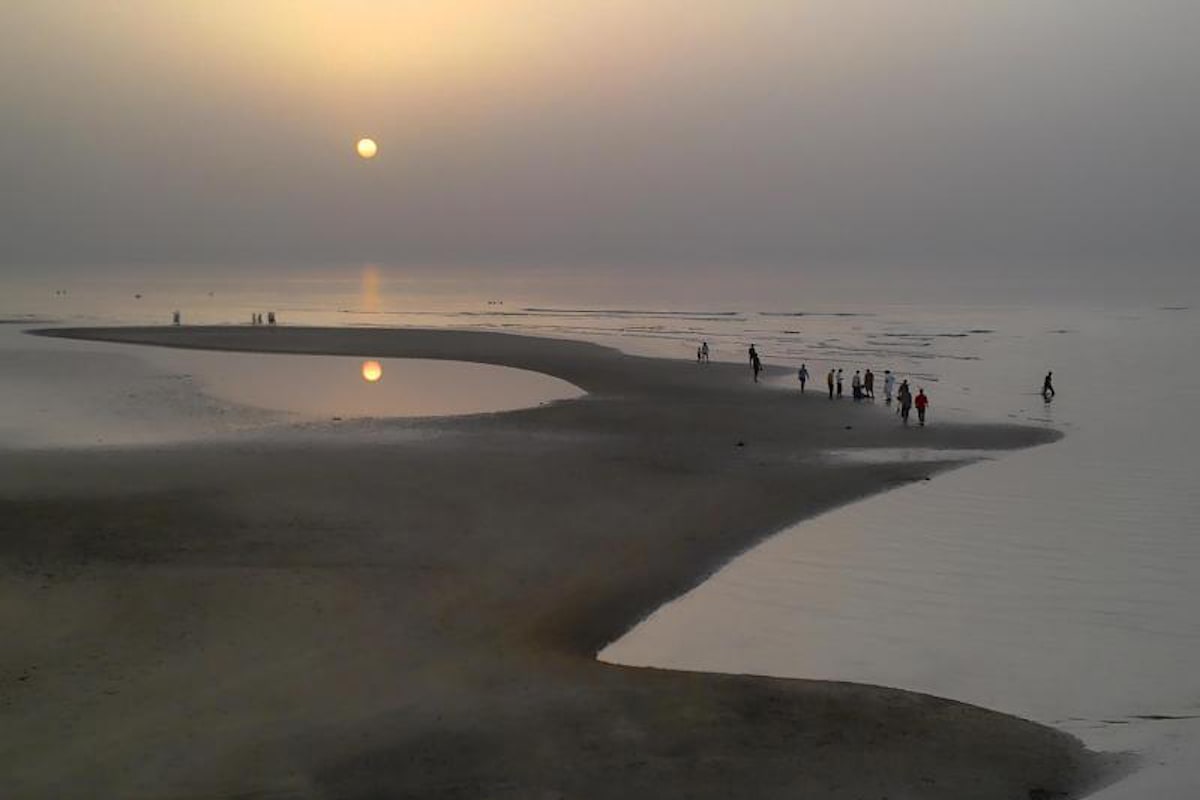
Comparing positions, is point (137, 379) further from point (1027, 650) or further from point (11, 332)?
point (1027, 650)

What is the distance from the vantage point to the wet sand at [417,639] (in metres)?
10.5

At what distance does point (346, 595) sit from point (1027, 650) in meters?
9.84

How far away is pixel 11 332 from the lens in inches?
2638

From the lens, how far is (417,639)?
557 inches

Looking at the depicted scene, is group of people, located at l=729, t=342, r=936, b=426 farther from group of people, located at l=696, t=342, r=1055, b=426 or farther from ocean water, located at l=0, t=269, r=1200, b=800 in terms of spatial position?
ocean water, located at l=0, t=269, r=1200, b=800

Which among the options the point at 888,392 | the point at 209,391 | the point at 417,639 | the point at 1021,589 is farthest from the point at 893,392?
the point at 417,639

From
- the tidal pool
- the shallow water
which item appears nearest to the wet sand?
the shallow water

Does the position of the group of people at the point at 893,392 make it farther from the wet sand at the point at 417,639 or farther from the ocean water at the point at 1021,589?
the wet sand at the point at 417,639

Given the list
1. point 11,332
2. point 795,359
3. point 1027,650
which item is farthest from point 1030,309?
point 1027,650

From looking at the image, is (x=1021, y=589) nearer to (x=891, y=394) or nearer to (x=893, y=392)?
(x=891, y=394)

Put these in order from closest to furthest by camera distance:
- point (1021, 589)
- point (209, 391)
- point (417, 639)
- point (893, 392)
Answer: point (417, 639) < point (1021, 589) < point (209, 391) < point (893, 392)

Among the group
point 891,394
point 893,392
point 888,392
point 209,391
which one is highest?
point 888,392

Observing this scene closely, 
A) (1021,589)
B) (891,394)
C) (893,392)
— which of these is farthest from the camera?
(893,392)

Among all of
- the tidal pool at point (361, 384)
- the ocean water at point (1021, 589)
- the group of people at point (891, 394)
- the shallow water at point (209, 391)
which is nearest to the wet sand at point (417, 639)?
the ocean water at point (1021, 589)
